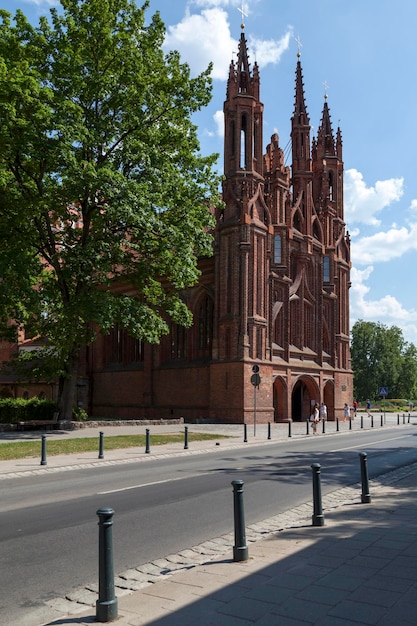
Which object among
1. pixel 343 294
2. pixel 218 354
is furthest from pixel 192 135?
pixel 343 294

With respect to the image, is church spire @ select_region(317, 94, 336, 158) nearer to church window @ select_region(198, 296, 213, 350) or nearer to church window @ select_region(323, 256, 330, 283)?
church window @ select_region(323, 256, 330, 283)

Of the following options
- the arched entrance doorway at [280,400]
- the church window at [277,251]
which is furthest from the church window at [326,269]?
the arched entrance doorway at [280,400]

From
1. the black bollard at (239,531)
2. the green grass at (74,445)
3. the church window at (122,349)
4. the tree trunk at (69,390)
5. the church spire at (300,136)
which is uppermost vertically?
the church spire at (300,136)

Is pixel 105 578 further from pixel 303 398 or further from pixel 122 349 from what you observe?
pixel 122 349

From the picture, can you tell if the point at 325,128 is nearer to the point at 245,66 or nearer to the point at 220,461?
the point at 245,66

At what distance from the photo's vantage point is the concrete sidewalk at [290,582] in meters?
4.39

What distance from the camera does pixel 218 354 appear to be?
3750 centimetres

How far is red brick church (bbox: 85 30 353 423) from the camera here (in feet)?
122

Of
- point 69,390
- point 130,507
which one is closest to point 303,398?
point 69,390

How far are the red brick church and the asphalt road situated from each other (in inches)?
657

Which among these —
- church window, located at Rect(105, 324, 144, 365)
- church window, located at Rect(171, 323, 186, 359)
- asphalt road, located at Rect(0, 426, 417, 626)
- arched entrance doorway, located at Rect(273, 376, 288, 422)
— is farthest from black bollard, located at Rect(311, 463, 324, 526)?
church window, located at Rect(105, 324, 144, 365)

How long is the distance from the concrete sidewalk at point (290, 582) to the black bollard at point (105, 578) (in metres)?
0.11

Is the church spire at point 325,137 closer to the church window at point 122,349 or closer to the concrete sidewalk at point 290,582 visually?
the church window at point 122,349

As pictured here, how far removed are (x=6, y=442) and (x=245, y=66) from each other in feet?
107
